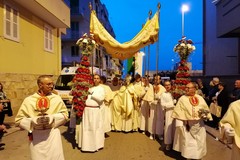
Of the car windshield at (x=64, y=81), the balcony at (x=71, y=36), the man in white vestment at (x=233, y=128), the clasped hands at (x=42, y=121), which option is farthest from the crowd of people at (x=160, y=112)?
the balcony at (x=71, y=36)

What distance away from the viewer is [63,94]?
43.5ft

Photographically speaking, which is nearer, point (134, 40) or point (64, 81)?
point (134, 40)

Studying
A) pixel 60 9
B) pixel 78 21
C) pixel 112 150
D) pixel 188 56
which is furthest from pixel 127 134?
pixel 78 21

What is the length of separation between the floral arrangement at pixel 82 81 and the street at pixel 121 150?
108 centimetres

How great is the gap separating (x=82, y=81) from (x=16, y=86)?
269 inches

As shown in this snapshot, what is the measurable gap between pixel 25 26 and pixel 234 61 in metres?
13.0

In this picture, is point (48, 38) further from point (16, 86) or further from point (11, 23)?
point (16, 86)

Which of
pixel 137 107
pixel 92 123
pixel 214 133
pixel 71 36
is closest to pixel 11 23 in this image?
pixel 137 107

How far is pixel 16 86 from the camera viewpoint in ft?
43.4

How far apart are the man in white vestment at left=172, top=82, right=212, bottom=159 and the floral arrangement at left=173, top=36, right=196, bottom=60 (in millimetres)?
1931

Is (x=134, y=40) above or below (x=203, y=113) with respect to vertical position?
above

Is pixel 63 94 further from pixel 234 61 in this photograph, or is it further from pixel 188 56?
pixel 234 61

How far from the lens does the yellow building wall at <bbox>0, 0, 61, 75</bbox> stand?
486 inches

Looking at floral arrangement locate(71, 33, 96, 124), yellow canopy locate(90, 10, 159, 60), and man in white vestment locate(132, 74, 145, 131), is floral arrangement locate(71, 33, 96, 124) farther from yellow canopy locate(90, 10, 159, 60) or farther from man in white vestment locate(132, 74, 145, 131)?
man in white vestment locate(132, 74, 145, 131)
